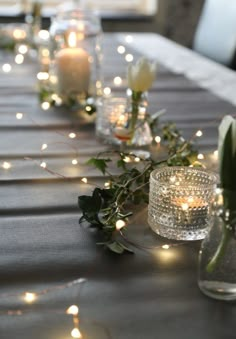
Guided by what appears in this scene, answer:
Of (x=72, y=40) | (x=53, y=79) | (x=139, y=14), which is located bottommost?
(x=139, y=14)

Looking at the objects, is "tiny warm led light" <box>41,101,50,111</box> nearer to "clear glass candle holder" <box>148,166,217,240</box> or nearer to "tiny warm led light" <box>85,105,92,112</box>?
"tiny warm led light" <box>85,105,92,112</box>

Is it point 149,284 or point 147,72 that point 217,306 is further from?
point 147,72

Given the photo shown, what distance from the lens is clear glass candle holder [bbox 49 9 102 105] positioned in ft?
4.98

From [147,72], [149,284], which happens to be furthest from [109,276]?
[147,72]

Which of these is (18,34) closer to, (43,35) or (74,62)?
(43,35)

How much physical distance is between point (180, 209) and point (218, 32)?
77.6 inches

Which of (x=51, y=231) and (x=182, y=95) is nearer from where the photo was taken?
(x=51, y=231)

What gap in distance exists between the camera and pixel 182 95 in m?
1.66

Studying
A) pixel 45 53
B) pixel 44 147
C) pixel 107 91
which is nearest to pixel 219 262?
pixel 44 147

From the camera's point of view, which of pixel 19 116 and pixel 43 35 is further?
pixel 43 35

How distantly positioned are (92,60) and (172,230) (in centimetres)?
101

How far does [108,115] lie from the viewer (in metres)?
1.25

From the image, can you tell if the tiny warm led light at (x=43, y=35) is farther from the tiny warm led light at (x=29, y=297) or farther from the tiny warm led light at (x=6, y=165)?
the tiny warm led light at (x=29, y=297)

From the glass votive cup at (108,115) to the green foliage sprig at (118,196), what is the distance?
0.13 metres
